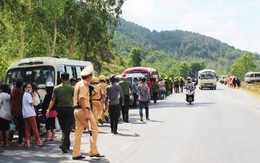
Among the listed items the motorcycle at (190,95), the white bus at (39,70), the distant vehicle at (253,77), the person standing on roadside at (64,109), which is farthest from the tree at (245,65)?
the person standing on roadside at (64,109)

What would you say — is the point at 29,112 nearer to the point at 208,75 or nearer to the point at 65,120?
the point at 65,120

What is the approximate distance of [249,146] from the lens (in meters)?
9.62

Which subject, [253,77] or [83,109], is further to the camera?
[253,77]

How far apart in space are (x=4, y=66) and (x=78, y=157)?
22.8 m

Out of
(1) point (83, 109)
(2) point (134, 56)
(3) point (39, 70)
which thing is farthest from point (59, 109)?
(2) point (134, 56)

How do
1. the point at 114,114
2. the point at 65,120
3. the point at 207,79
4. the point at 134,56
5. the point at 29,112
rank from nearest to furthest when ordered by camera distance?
1. the point at 65,120
2. the point at 29,112
3. the point at 114,114
4. the point at 207,79
5. the point at 134,56

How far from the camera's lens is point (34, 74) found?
14.9 m

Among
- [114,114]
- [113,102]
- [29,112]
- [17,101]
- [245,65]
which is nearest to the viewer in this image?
[29,112]

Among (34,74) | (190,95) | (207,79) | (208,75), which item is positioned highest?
(208,75)

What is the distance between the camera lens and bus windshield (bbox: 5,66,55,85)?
48.1ft

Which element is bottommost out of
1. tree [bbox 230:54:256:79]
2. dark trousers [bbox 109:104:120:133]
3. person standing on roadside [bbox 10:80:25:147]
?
dark trousers [bbox 109:104:120:133]

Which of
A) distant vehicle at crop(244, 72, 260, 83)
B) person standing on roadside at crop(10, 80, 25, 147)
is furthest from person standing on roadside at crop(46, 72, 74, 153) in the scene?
distant vehicle at crop(244, 72, 260, 83)

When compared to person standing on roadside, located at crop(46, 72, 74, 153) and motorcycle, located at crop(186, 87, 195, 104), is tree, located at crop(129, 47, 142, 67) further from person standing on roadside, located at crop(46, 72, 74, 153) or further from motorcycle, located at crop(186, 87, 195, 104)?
person standing on roadside, located at crop(46, 72, 74, 153)

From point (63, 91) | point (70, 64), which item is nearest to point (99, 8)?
point (70, 64)
